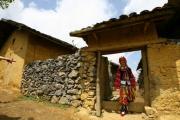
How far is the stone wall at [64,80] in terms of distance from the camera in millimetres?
8915

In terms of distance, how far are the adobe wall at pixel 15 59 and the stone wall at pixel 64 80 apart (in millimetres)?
587

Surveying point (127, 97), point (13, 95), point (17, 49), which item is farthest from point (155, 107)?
point (17, 49)

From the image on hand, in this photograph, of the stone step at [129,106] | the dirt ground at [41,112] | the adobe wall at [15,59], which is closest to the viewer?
the stone step at [129,106]

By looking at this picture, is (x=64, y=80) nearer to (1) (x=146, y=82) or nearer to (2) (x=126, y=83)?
(2) (x=126, y=83)

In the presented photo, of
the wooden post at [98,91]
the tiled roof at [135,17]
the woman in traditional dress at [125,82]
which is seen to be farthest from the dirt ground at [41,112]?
the tiled roof at [135,17]

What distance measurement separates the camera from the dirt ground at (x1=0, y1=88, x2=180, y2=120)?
26.4ft

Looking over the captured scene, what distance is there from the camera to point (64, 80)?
10.2m

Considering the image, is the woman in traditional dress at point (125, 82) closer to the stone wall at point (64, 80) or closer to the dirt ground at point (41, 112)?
the dirt ground at point (41, 112)

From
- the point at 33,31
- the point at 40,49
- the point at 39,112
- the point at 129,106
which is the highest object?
the point at 33,31

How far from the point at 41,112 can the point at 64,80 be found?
185 centimetres

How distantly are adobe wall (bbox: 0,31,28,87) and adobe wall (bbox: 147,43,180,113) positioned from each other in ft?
25.2

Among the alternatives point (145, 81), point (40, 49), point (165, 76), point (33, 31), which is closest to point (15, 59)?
point (40, 49)

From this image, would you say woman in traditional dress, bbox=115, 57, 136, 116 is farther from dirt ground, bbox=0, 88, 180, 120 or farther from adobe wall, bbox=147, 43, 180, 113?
adobe wall, bbox=147, 43, 180, 113

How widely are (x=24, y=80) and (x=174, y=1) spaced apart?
861cm
